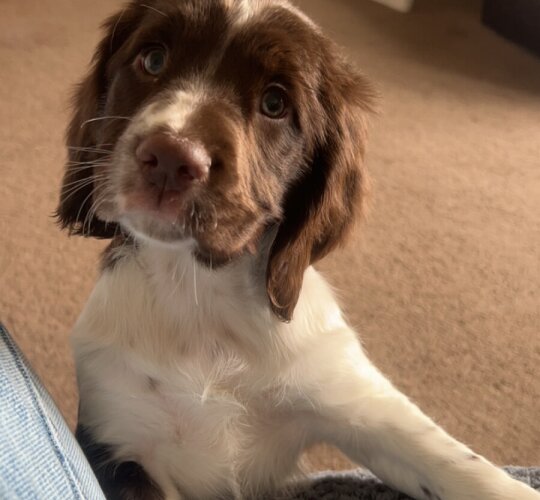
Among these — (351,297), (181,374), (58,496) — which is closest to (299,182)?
(181,374)

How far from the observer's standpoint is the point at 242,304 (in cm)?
153

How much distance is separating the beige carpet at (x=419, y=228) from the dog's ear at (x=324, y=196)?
0.75 metres

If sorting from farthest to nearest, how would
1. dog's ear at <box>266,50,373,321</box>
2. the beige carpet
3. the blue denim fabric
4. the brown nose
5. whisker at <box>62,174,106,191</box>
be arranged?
the beige carpet < dog's ear at <box>266,50,373,321</box> < whisker at <box>62,174,106,191</box> < the brown nose < the blue denim fabric

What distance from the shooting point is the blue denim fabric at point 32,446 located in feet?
2.97

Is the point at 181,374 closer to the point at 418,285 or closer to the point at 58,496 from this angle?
the point at 58,496

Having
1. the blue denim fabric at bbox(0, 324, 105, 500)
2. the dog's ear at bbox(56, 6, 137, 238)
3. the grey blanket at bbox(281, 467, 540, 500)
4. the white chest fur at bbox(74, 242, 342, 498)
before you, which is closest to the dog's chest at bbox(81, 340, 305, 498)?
the white chest fur at bbox(74, 242, 342, 498)

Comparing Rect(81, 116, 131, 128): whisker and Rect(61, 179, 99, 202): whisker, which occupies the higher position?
Rect(81, 116, 131, 128): whisker

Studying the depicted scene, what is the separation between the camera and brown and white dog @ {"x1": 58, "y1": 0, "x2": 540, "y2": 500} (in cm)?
138

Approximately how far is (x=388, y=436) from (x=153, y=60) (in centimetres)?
78

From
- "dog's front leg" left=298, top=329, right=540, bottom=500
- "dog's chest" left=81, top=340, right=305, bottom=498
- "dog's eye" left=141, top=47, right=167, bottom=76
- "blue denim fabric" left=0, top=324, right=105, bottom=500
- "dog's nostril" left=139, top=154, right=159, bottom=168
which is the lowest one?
"dog's chest" left=81, top=340, right=305, bottom=498

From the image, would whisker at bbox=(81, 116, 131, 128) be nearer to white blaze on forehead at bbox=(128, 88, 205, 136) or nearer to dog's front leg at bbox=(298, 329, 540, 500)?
white blaze on forehead at bbox=(128, 88, 205, 136)

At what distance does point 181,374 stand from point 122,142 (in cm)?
46

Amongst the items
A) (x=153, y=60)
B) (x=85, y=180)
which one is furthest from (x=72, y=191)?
(x=153, y=60)

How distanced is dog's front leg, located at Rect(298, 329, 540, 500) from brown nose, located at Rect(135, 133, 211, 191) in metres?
0.50
